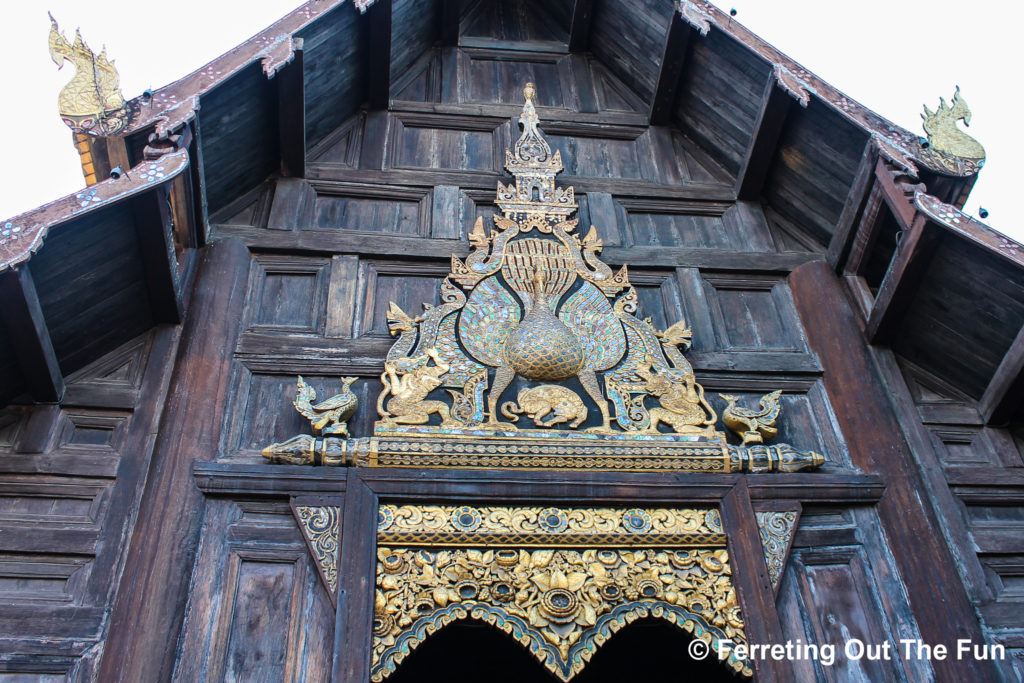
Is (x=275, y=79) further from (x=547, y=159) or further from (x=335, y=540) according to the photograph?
(x=335, y=540)

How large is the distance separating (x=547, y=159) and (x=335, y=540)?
11.3ft

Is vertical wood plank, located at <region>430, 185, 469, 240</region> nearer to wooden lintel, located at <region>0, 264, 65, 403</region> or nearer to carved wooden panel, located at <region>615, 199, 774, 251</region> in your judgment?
carved wooden panel, located at <region>615, 199, 774, 251</region>

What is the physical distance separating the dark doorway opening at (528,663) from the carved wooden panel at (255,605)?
159 cm

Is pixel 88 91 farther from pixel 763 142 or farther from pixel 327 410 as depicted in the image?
pixel 763 142

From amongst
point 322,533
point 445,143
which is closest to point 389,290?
point 445,143

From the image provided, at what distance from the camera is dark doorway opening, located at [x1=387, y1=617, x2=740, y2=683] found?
19.1 feet

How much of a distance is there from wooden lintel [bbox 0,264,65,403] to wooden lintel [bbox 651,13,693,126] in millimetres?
4992

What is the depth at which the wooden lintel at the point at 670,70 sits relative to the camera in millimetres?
6891

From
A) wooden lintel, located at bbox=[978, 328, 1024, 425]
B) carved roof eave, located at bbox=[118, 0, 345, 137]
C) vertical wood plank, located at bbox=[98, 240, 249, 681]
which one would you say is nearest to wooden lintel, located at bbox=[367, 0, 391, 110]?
carved roof eave, located at bbox=[118, 0, 345, 137]

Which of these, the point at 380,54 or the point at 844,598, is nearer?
the point at 844,598

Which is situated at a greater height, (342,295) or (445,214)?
(445,214)

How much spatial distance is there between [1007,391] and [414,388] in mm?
3600

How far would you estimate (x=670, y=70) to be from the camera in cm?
718

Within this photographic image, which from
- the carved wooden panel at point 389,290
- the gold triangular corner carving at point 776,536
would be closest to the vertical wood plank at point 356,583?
the carved wooden panel at point 389,290
